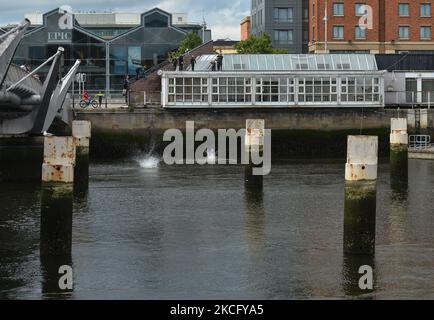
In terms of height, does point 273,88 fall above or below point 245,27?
below

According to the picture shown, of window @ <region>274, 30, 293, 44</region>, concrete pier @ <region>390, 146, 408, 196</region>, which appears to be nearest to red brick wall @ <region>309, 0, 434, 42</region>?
window @ <region>274, 30, 293, 44</region>

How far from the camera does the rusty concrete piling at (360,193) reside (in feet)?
78.2

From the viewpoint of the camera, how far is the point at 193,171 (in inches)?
2099

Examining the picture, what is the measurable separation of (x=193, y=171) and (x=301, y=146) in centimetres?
1266

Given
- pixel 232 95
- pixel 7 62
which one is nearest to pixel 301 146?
pixel 232 95

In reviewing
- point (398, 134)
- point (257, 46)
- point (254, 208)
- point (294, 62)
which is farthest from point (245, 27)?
point (254, 208)

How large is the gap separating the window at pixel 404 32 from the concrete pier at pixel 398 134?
2582 inches

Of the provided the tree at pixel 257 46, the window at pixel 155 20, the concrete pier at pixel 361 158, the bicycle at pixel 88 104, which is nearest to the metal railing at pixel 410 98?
the bicycle at pixel 88 104

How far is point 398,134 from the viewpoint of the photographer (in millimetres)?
47500

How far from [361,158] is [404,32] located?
9094cm

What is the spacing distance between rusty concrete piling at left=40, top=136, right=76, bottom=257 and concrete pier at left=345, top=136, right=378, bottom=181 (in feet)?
23.3

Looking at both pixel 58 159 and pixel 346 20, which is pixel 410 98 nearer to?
pixel 346 20
